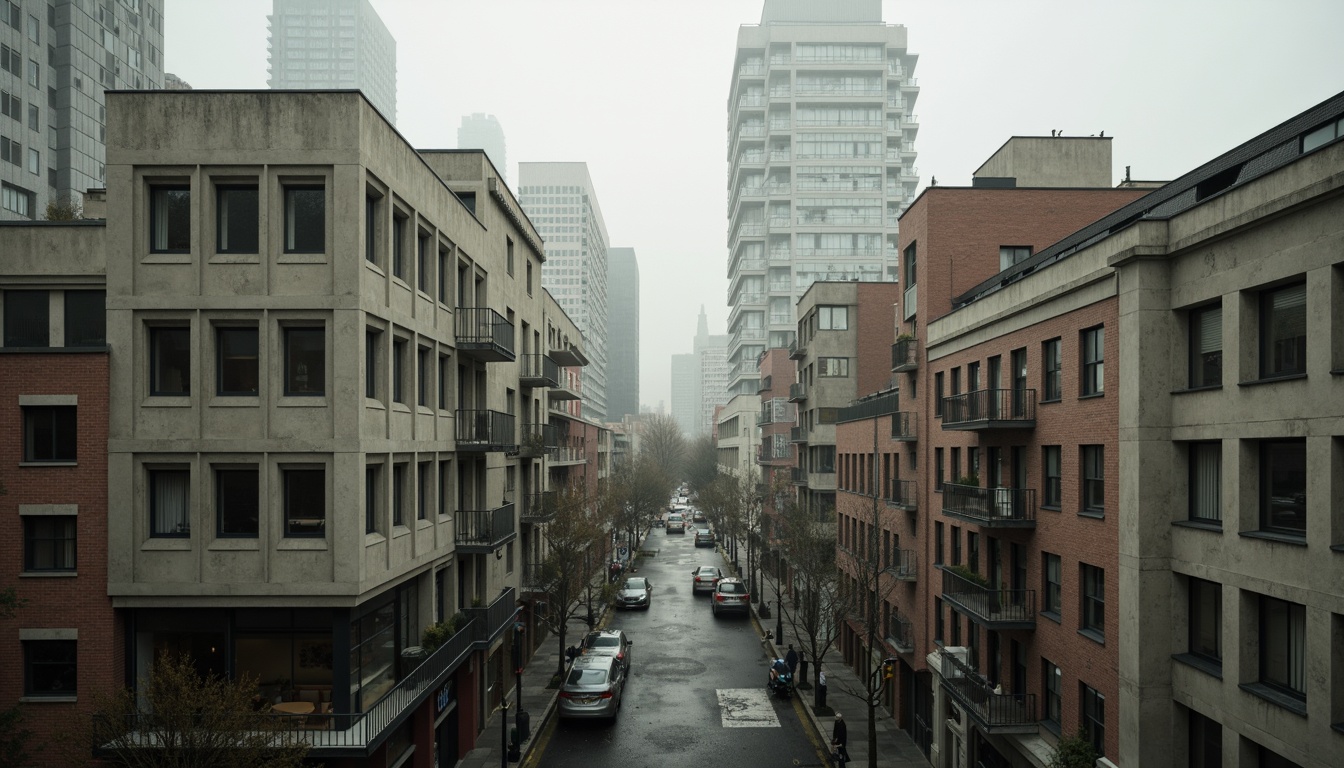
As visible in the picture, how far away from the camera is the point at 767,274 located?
100m

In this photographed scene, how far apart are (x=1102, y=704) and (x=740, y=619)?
34.7 metres

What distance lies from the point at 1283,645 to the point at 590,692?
22015 millimetres

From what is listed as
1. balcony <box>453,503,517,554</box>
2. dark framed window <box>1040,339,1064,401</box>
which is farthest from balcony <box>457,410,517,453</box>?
dark framed window <box>1040,339,1064,401</box>

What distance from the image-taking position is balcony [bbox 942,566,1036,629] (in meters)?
20.5

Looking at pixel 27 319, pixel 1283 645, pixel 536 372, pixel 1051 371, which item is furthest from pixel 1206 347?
pixel 536 372

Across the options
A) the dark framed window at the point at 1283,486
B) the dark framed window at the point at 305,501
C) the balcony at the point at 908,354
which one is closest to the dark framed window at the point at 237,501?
the dark framed window at the point at 305,501

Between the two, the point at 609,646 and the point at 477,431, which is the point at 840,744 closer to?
the point at 609,646

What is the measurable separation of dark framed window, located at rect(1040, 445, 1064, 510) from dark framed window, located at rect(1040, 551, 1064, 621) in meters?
1.26

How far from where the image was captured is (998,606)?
21359 millimetres

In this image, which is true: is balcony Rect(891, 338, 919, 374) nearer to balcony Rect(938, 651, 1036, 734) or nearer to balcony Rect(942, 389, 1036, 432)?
balcony Rect(942, 389, 1036, 432)

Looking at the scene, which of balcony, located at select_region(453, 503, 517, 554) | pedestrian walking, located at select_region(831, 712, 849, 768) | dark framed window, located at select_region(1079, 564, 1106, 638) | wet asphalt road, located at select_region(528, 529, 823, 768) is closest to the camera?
dark framed window, located at select_region(1079, 564, 1106, 638)

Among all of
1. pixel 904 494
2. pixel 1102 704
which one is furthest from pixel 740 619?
pixel 1102 704

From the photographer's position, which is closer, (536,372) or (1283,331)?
(1283,331)

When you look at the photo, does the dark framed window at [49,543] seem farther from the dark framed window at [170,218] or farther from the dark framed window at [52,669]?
the dark framed window at [170,218]
